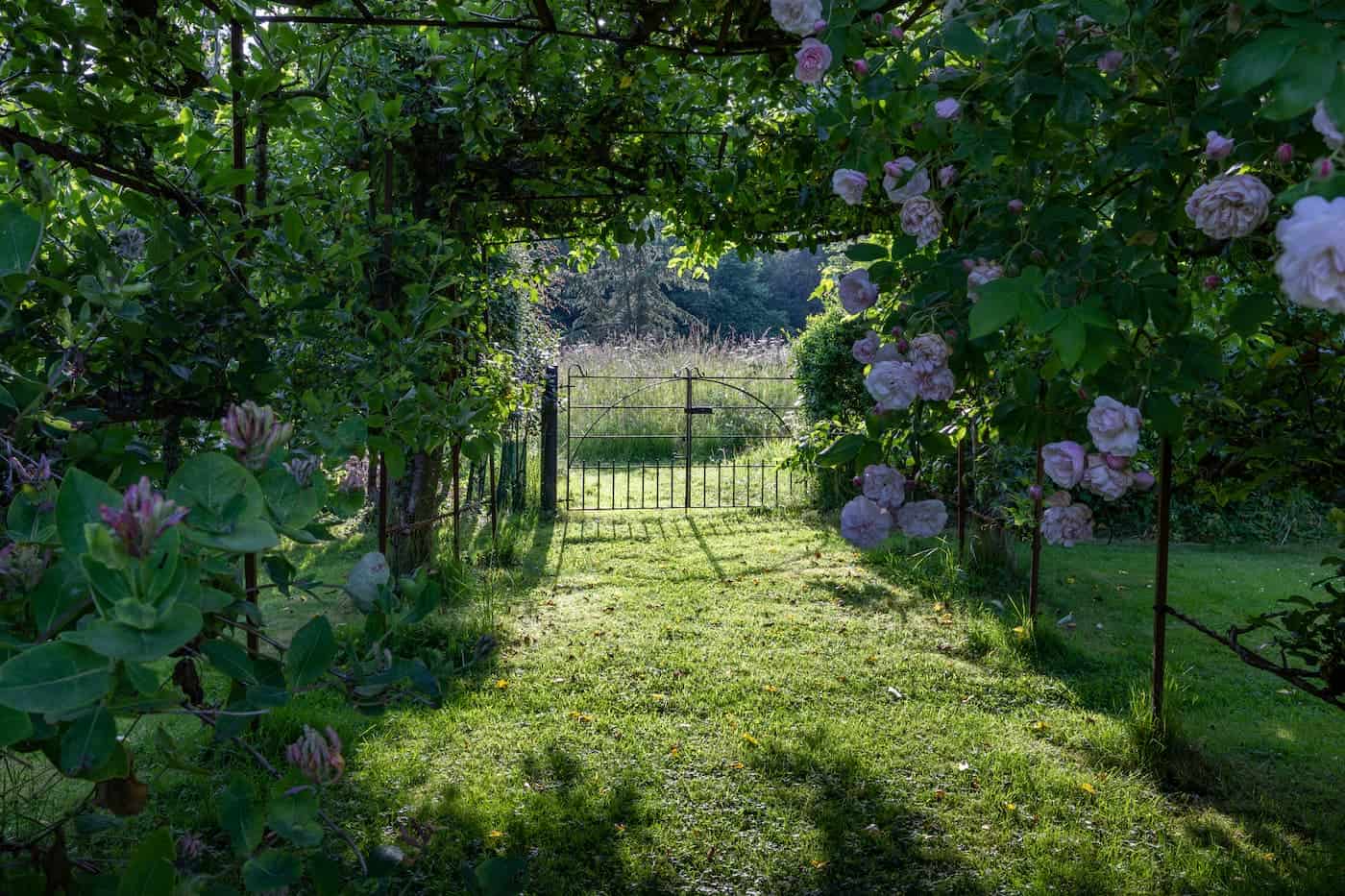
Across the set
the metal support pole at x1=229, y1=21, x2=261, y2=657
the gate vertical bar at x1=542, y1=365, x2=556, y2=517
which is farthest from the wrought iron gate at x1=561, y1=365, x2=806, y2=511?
the metal support pole at x1=229, y1=21, x2=261, y2=657

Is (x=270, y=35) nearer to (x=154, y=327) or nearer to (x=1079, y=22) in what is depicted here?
(x=154, y=327)

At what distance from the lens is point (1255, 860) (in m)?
2.59

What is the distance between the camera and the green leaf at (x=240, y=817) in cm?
87

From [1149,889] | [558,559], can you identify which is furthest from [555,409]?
[1149,889]

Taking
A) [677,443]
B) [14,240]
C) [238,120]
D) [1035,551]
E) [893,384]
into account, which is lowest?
[1035,551]

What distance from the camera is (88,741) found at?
69cm

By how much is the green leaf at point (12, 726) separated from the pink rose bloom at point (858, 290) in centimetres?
113

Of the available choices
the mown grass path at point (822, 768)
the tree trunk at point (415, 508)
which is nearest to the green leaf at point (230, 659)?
the mown grass path at point (822, 768)

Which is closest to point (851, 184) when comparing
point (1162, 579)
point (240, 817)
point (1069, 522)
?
point (1069, 522)

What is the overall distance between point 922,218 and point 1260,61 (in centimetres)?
58

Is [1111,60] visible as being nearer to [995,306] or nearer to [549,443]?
[995,306]

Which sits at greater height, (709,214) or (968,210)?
(709,214)

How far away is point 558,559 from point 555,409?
1932 mm

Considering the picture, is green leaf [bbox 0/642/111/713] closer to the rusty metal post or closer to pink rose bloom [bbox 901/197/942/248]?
pink rose bloom [bbox 901/197/942/248]
